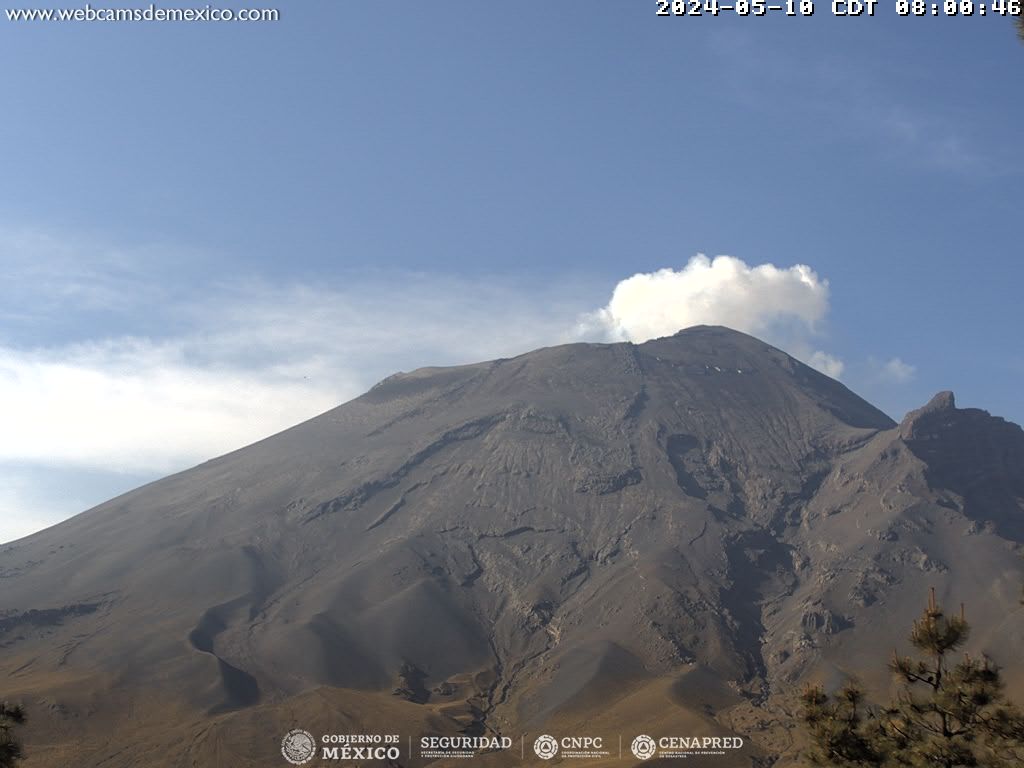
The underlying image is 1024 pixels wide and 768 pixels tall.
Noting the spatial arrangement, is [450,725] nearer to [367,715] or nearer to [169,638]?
[367,715]

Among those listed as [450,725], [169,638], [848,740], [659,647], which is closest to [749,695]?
[659,647]

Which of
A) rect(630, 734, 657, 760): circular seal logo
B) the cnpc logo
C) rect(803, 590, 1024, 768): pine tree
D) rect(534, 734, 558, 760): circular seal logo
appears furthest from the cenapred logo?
rect(803, 590, 1024, 768): pine tree

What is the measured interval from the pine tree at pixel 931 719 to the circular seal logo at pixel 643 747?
A: 99223 mm

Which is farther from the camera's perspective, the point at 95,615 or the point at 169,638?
the point at 95,615

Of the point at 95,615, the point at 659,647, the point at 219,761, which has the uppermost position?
the point at 95,615

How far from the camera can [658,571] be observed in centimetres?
18962

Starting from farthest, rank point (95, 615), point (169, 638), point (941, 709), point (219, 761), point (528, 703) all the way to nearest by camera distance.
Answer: point (95, 615) < point (169, 638) < point (528, 703) < point (219, 761) < point (941, 709)

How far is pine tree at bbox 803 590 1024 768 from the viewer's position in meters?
22.8

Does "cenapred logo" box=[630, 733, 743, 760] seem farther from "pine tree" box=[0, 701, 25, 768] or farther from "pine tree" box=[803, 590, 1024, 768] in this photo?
"pine tree" box=[0, 701, 25, 768]

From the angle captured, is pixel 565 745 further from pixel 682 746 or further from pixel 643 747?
pixel 682 746

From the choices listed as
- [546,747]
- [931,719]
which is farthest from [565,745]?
[931,719]

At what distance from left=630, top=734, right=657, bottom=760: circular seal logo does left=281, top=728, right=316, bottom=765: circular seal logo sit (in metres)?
39.4

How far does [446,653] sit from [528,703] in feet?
80.8

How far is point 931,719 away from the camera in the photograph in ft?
80.7
